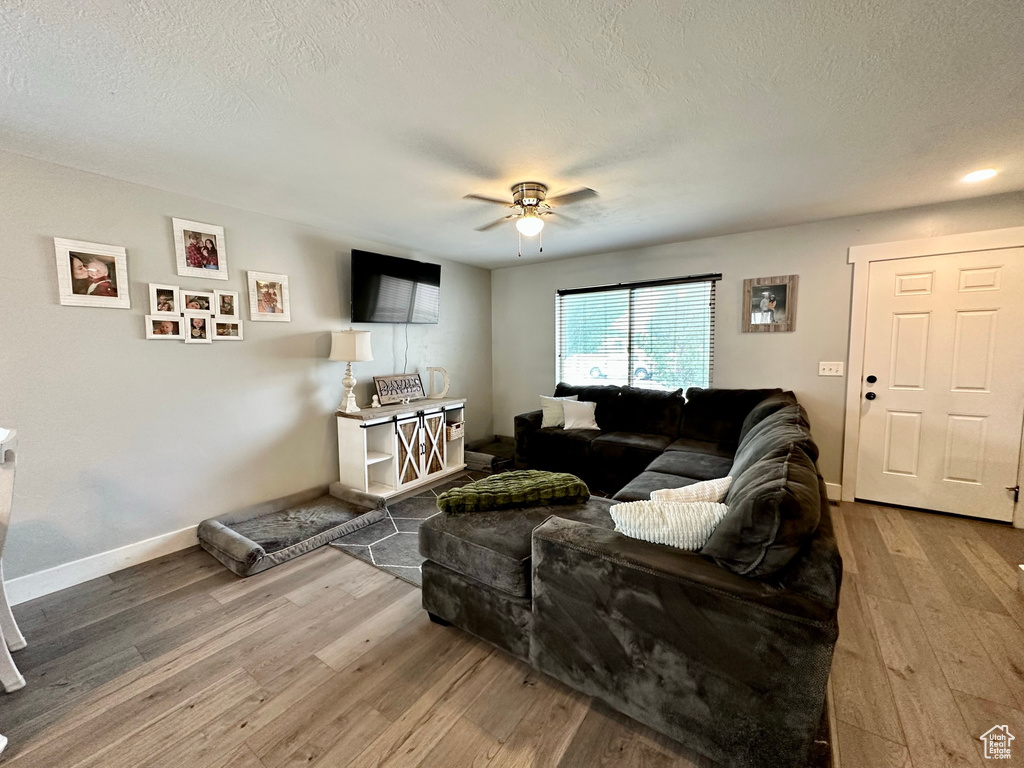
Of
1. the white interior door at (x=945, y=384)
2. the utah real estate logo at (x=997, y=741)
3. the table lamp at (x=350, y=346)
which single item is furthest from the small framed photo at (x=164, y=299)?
the white interior door at (x=945, y=384)

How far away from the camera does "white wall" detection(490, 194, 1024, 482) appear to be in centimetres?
300

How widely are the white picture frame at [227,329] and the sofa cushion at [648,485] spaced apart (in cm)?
287

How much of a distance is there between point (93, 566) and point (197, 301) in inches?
67.0

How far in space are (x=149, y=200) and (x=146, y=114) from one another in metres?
1.08

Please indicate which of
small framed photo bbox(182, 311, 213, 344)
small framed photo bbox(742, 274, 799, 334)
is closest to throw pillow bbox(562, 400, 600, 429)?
small framed photo bbox(742, 274, 799, 334)

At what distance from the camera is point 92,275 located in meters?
2.36

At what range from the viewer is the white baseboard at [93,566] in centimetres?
218

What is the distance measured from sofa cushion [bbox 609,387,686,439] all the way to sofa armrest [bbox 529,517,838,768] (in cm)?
252

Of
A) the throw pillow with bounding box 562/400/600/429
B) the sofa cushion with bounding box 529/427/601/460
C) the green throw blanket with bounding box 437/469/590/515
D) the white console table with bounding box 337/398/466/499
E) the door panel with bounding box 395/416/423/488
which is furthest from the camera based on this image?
the throw pillow with bounding box 562/400/600/429

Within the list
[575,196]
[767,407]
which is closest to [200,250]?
[575,196]

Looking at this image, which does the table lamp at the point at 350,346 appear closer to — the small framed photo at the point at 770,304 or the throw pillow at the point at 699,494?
the throw pillow at the point at 699,494

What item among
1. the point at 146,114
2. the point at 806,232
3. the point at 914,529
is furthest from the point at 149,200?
the point at 914,529

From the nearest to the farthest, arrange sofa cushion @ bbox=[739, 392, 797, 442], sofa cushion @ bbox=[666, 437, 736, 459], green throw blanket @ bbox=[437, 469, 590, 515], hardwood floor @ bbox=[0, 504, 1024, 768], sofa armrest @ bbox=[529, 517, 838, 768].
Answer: sofa armrest @ bbox=[529, 517, 838, 768] → hardwood floor @ bbox=[0, 504, 1024, 768] → green throw blanket @ bbox=[437, 469, 590, 515] → sofa cushion @ bbox=[739, 392, 797, 442] → sofa cushion @ bbox=[666, 437, 736, 459]

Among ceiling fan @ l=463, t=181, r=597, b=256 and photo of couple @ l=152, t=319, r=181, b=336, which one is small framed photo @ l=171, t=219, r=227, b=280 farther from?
ceiling fan @ l=463, t=181, r=597, b=256
